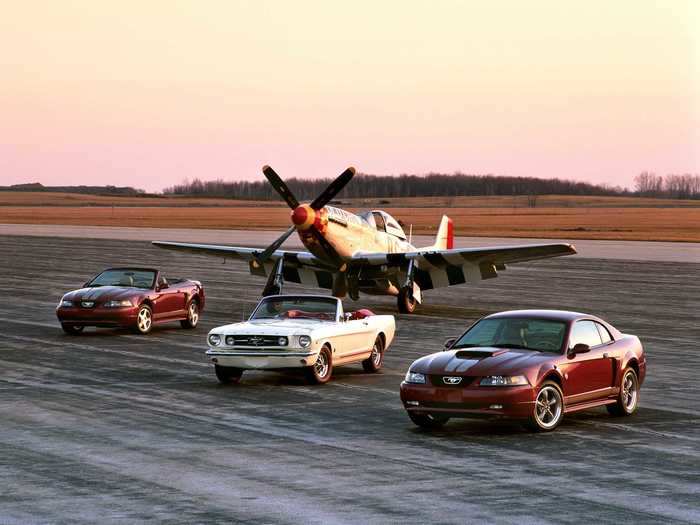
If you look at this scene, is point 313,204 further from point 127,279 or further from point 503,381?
point 503,381

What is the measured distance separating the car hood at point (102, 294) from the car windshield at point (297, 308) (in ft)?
24.3

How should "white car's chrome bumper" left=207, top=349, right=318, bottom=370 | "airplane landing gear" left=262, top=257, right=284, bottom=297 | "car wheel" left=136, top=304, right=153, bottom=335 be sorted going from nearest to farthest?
"white car's chrome bumper" left=207, top=349, right=318, bottom=370 < "car wheel" left=136, top=304, right=153, bottom=335 < "airplane landing gear" left=262, top=257, right=284, bottom=297

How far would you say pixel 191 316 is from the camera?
3003 cm

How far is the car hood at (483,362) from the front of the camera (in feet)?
49.4

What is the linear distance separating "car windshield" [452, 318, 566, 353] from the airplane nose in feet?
61.7

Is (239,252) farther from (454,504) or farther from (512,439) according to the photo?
(454,504)

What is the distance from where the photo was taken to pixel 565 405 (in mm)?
15688

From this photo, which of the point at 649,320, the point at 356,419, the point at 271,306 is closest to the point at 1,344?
the point at 271,306

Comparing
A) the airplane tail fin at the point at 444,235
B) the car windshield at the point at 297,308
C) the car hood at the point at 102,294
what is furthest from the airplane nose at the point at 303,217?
the car windshield at the point at 297,308

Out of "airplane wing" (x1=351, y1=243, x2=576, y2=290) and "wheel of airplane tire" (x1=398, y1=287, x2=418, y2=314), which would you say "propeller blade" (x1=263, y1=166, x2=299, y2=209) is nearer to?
"airplane wing" (x1=351, y1=243, x2=576, y2=290)

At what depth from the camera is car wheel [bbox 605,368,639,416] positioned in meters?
16.8

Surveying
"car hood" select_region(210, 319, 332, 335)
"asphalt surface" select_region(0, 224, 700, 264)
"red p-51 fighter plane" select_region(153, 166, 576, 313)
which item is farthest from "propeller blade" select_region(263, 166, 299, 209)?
"asphalt surface" select_region(0, 224, 700, 264)

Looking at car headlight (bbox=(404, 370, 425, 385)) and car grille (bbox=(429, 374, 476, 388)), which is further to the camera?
car headlight (bbox=(404, 370, 425, 385))

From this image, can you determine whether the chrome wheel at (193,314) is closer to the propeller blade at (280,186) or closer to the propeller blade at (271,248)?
the propeller blade at (271,248)
